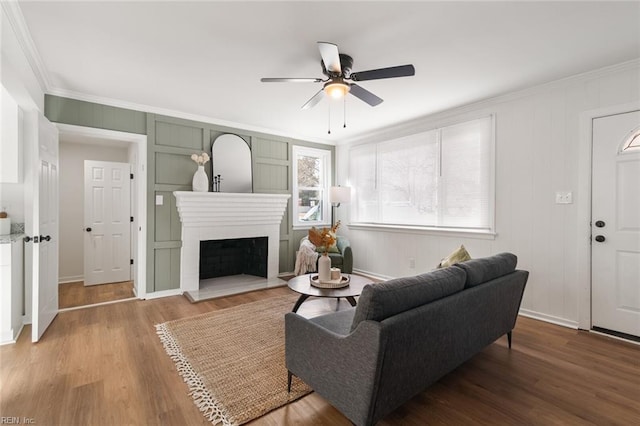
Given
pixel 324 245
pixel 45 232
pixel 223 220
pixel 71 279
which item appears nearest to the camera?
pixel 45 232

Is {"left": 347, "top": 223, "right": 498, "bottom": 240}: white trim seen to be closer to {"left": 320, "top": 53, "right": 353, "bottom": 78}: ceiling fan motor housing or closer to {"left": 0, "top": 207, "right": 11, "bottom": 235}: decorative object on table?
{"left": 320, "top": 53, "right": 353, "bottom": 78}: ceiling fan motor housing

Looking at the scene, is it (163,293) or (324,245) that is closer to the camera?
(324,245)

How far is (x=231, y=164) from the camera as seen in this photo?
4566 millimetres

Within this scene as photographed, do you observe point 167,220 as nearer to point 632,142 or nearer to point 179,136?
point 179,136

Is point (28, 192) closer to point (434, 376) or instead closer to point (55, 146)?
point (55, 146)

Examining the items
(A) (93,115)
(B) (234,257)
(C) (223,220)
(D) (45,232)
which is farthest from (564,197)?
(A) (93,115)

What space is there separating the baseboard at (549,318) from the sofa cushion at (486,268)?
1297 mm

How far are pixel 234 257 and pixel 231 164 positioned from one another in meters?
1.60

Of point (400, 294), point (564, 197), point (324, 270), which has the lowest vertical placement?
point (324, 270)

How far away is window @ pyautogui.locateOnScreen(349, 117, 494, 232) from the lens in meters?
3.75

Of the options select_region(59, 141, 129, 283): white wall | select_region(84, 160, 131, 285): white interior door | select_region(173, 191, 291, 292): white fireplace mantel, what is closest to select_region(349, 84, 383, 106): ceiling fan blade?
select_region(173, 191, 291, 292): white fireplace mantel

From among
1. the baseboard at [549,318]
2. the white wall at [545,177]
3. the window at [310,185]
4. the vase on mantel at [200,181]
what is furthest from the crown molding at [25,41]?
the baseboard at [549,318]

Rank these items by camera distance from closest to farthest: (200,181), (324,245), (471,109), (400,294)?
(400,294)
(324,245)
(471,109)
(200,181)

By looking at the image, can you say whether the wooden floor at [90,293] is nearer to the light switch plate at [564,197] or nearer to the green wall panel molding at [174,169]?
the green wall panel molding at [174,169]
